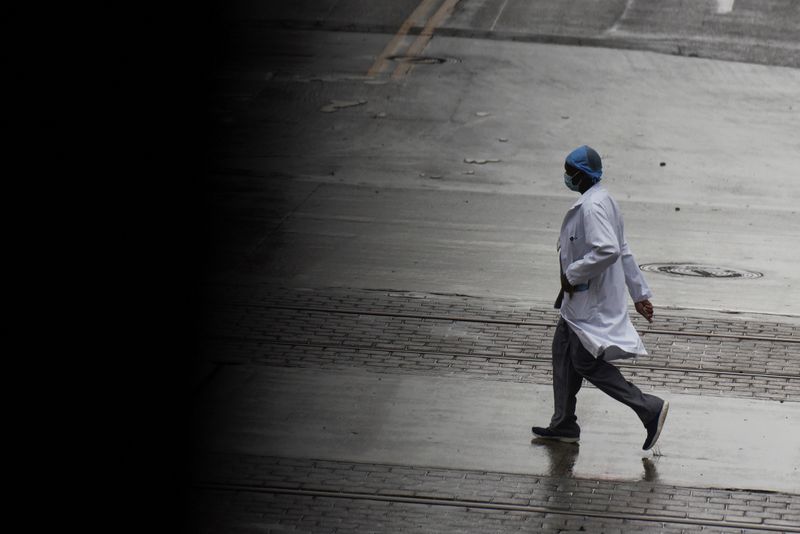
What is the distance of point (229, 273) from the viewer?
38.1 feet

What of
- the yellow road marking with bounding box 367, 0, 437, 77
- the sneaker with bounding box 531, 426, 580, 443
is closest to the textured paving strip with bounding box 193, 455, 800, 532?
the sneaker with bounding box 531, 426, 580, 443

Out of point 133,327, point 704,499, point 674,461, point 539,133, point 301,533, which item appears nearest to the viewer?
point 301,533

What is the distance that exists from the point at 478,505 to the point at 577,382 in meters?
1.25

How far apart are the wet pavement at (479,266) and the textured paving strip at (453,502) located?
0.06 feet

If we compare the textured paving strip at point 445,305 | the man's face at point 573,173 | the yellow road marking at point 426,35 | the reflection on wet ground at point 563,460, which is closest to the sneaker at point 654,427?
the reflection on wet ground at point 563,460

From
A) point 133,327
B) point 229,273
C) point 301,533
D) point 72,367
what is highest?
point 72,367

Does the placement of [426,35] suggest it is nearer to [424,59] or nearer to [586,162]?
[424,59]

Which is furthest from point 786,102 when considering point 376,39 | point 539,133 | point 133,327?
point 133,327

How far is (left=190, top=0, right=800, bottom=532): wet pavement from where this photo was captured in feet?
24.5

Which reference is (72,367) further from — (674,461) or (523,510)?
(674,461)

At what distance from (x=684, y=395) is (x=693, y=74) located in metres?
11.9

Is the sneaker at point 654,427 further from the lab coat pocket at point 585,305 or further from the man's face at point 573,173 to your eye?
the man's face at point 573,173

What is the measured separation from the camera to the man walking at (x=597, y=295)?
25.4 ft

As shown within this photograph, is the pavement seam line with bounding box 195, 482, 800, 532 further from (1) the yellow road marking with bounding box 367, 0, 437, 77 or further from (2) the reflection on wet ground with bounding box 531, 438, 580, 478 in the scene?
(1) the yellow road marking with bounding box 367, 0, 437, 77
